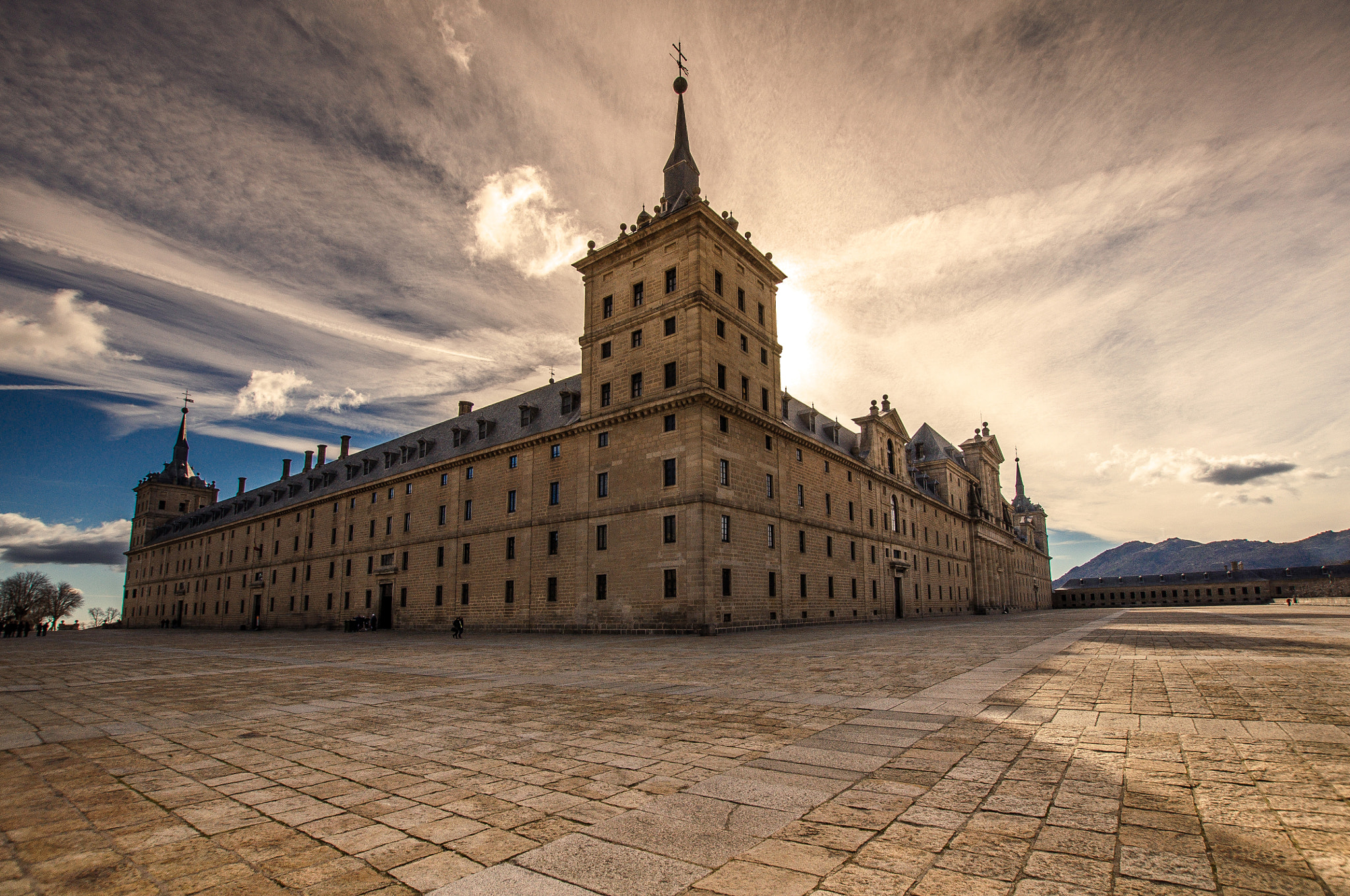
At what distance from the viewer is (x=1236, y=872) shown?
10.2 ft

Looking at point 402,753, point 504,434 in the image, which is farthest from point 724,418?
point 402,753

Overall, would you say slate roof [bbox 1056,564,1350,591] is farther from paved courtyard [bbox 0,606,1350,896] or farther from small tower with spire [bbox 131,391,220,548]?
small tower with spire [bbox 131,391,220,548]

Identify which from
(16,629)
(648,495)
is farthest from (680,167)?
(16,629)

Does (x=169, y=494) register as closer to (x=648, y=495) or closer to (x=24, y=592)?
(x=24, y=592)

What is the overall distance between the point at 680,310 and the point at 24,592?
407 feet

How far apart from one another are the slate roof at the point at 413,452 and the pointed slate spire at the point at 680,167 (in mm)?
12710

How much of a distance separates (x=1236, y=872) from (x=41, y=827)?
23.0ft

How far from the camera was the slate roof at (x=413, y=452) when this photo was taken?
41438 mm

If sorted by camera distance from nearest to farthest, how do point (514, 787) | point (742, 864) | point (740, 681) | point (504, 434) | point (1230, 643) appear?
point (742, 864) → point (514, 787) → point (740, 681) → point (1230, 643) → point (504, 434)

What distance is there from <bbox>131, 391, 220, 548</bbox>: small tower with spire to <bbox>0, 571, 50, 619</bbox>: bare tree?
21.4m

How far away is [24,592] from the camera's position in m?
98.6

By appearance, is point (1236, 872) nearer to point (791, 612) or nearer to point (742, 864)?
point (742, 864)

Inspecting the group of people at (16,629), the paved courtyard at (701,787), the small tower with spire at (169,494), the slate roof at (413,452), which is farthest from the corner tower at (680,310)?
the small tower with spire at (169,494)

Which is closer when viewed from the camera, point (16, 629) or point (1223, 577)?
point (16, 629)
